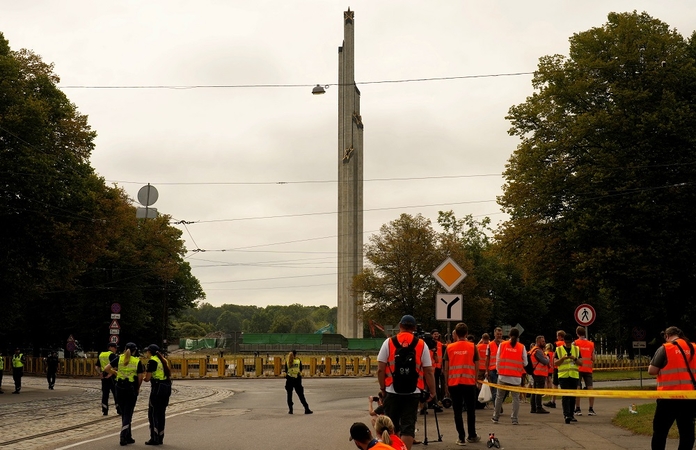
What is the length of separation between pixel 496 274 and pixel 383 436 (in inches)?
2914

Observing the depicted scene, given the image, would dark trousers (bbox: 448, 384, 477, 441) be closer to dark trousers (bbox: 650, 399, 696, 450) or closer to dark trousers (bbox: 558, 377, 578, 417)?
dark trousers (bbox: 650, 399, 696, 450)

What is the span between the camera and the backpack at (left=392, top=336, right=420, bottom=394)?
1043 centimetres

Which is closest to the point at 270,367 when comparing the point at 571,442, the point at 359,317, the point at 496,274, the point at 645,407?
the point at 359,317

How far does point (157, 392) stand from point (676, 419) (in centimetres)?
819

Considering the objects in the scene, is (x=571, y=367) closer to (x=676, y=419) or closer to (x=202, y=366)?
(x=676, y=419)

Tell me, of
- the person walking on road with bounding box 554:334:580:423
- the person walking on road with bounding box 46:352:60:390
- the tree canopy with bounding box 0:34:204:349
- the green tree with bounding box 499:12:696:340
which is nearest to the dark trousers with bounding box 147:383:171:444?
the person walking on road with bounding box 554:334:580:423

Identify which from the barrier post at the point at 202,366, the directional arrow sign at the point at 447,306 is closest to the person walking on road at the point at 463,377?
the directional arrow sign at the point at 447,306

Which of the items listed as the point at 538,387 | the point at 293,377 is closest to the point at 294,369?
the point at 293,377

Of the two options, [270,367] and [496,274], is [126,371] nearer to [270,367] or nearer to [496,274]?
[270,367]

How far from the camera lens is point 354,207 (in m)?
78.4

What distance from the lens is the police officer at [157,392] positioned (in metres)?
14.4

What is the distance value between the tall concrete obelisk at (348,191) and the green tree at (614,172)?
127 ft

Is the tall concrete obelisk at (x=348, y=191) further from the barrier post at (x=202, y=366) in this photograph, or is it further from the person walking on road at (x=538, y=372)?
the person walking on road at (x=538, y=372)

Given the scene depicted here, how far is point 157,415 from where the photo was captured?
47.4ft
